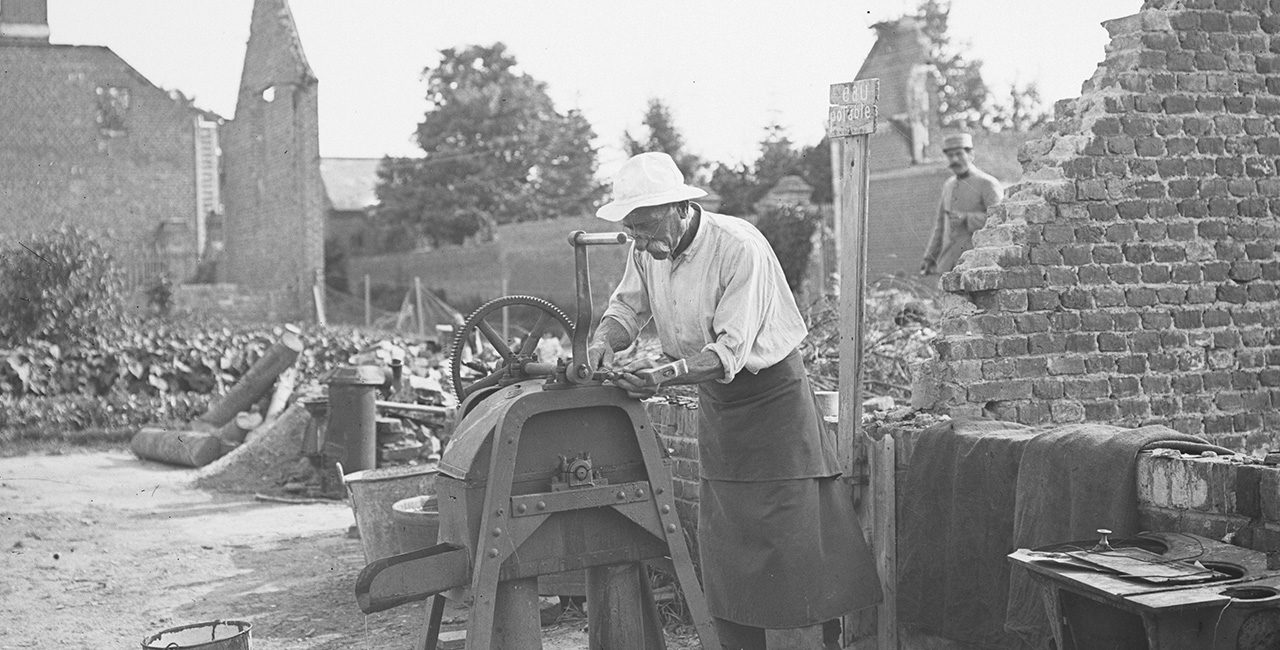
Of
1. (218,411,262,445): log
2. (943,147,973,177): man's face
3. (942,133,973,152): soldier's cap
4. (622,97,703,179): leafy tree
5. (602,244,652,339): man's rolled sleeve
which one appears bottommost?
(218,411,262,445): log

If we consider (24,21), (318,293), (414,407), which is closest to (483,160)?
(24,21)

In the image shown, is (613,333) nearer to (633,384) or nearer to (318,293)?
(633,384)

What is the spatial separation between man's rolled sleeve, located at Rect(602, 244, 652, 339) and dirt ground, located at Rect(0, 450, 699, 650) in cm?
196

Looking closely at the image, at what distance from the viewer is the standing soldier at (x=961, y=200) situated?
8.60 metres

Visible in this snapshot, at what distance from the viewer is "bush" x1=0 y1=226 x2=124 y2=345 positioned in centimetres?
1620

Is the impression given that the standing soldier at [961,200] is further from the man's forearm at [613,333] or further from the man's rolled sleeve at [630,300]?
the man's forearm at [613,333]

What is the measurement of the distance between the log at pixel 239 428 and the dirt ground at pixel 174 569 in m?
1.32

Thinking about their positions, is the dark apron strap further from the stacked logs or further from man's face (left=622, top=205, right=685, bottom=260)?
the stacked logs

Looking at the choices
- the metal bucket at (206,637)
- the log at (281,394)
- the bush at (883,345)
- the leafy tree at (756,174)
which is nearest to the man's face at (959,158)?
the bush at (883,345)

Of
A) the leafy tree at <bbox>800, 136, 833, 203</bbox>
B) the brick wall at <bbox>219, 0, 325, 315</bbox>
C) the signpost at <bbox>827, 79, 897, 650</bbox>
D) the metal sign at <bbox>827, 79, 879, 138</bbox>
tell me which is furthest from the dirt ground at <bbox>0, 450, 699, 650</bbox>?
the leafy tree at <bbox>800, 136, 833, 203</bbox>

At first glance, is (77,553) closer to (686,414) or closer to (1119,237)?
(686,414)

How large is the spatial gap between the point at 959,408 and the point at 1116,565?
2.66 m

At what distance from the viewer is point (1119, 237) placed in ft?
19.5

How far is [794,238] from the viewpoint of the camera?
22.9 metres
